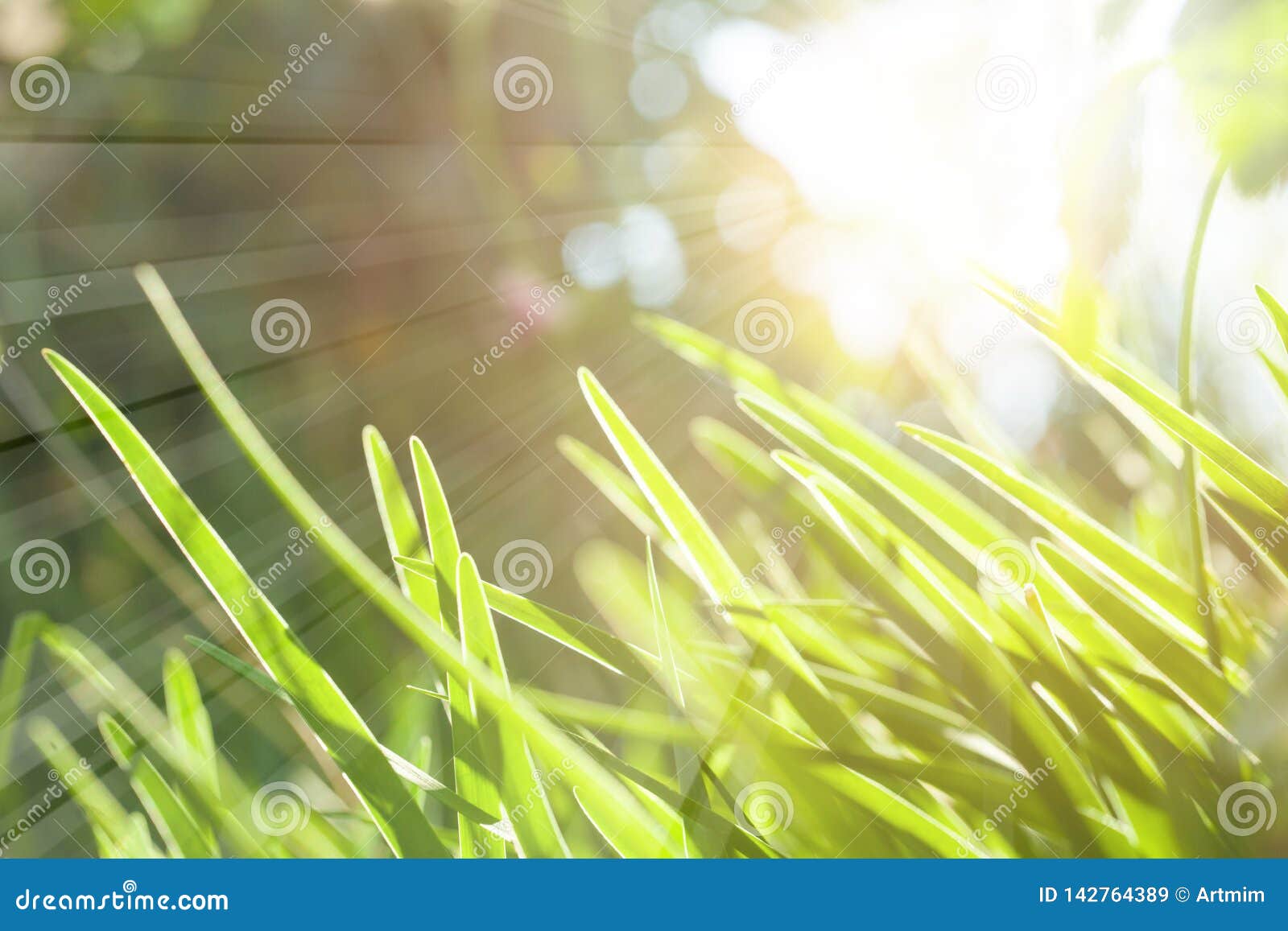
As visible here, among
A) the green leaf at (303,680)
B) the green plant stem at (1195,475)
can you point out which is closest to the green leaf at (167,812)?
the green leaf at (303,680)

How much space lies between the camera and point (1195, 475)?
17.2 inches

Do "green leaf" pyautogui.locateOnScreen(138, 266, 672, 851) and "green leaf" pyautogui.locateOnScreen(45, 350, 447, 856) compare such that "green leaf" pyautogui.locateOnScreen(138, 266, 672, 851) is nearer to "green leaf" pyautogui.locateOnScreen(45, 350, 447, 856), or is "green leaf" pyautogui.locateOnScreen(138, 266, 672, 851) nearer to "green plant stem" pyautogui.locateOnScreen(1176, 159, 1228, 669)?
"green leaf" pyautogui.locateOnScreen(45, 350, 447, 856)

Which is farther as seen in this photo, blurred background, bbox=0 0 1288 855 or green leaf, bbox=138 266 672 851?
blurred background, bbox=0 0 1288 855

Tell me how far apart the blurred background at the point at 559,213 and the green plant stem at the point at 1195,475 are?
9cm

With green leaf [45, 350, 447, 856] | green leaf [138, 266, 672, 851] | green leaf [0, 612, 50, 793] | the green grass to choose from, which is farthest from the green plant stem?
green leaf [0, 612, 50, 793]

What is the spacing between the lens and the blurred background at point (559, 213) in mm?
567

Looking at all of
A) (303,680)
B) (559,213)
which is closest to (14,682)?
(303,680)

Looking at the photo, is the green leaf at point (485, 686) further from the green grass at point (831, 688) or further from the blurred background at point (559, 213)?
the blurred background at point (559, 213)

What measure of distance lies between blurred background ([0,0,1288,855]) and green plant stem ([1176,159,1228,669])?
91 millimetres

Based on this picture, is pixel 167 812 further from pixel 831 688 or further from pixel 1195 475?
pixel 1195 475

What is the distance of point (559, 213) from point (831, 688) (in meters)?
0.40

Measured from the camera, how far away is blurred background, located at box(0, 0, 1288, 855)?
567mm
